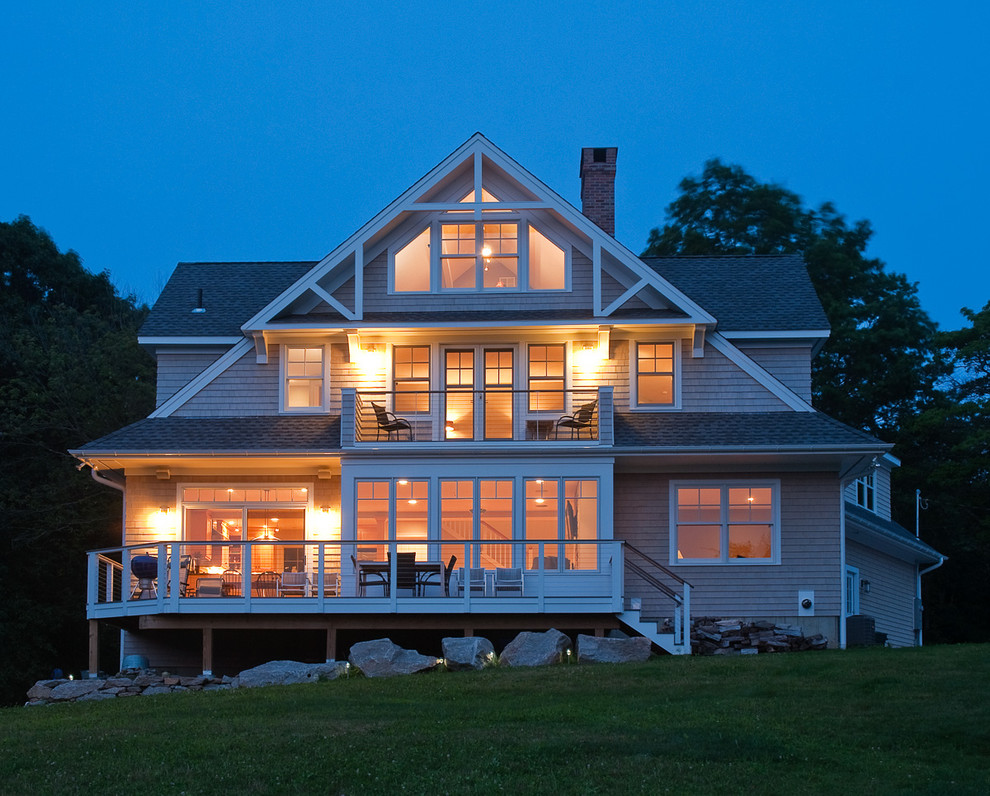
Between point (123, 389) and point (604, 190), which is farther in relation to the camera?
point (123, 389)

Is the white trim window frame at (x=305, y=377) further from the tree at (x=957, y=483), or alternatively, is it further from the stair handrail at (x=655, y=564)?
the tree at (x=957, y=483)

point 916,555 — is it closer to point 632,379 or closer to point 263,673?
point 632,379

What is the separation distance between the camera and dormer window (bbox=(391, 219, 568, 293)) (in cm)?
2548

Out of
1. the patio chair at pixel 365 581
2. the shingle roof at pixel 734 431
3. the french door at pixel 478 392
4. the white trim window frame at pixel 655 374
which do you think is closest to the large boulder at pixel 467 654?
the patio chair at pixel 365 581

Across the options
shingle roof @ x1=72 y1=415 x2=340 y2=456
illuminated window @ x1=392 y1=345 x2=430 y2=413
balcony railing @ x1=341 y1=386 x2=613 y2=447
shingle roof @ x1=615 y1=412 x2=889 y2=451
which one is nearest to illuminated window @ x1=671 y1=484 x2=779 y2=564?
shingle roof @ x1=615 y1=412 x2=889 y2=451

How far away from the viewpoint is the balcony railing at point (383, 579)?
22.4m

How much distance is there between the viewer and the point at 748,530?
2423cm

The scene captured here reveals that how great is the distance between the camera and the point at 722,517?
24.3 m

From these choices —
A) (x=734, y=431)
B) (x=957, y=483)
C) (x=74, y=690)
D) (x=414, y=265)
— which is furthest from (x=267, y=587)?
(x=957, y=483)

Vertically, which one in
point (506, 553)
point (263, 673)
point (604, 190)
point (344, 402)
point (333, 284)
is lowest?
point (263, 673)

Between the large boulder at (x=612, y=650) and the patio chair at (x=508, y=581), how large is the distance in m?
2.18

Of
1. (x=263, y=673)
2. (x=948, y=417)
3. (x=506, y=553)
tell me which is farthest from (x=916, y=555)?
(x=263, y=673)

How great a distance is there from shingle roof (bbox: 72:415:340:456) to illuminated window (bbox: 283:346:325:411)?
1.39 ft

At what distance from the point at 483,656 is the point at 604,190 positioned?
11.0 meters
